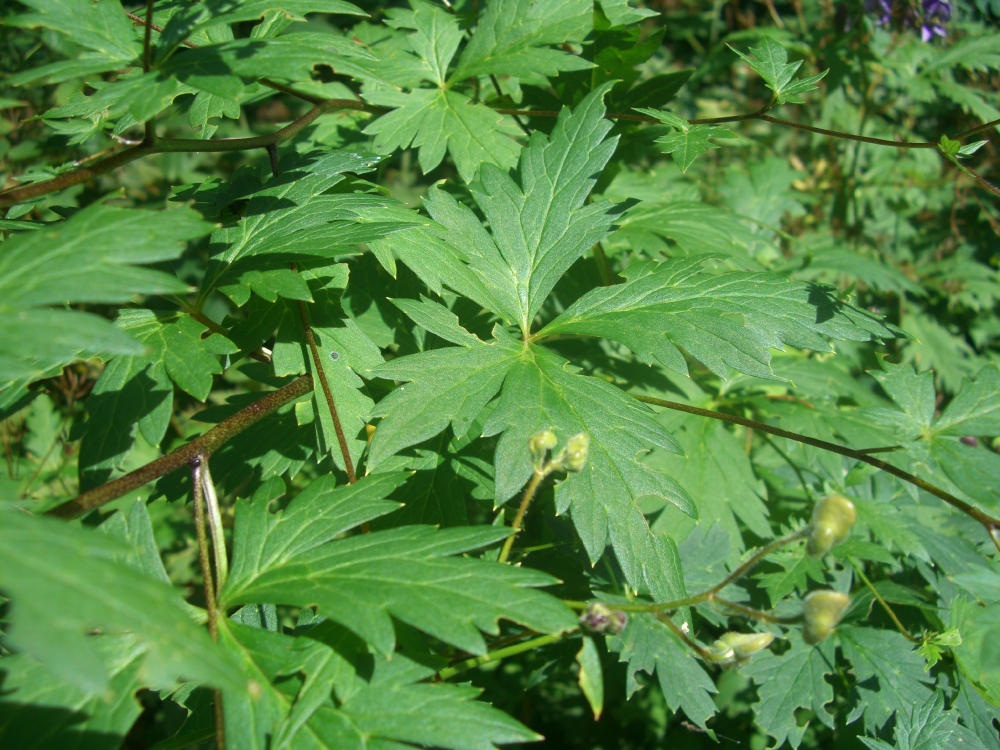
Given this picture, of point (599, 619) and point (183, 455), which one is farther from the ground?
point (183, 455)

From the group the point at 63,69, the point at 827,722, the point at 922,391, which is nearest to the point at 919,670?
the point at 827,722

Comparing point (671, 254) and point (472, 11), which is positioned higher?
point (472, 11)

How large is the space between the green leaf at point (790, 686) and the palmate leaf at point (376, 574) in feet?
3.14

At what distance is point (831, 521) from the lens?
48.0 inches

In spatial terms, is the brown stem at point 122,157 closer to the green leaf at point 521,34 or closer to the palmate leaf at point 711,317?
the green leaf at point 521,34

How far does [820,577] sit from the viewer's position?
1.91 metres

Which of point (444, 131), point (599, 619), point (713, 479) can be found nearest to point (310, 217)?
point (444, 131)

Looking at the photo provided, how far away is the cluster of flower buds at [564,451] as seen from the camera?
126 centimetres

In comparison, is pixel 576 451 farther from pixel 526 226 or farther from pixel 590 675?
pixel 526 226

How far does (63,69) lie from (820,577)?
1.97 meters

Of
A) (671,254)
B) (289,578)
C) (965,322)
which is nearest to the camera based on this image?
(289,578)

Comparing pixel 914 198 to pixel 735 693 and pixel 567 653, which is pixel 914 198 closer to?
pixel 735 693

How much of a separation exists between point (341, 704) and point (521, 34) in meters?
Result: 1.67

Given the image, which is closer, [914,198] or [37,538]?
[37,538]
